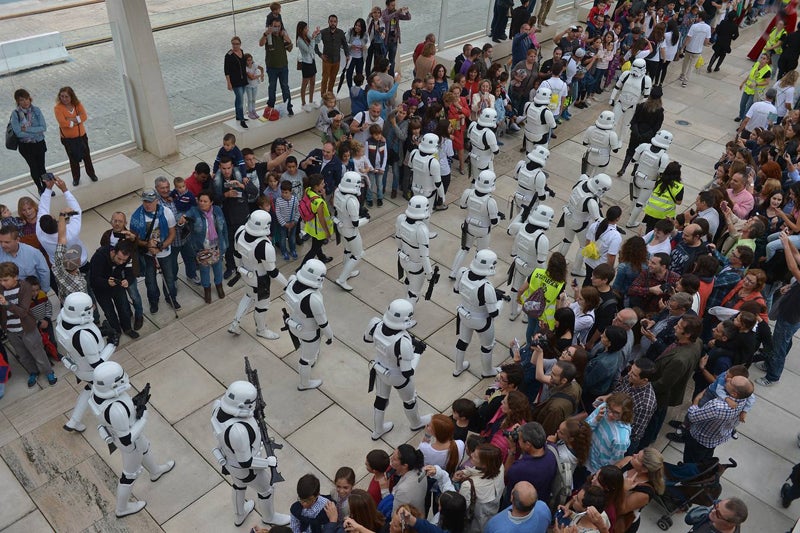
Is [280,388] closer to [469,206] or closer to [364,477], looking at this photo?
[364,477]

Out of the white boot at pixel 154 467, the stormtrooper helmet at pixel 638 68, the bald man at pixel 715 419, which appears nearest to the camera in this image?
the bald man at pixel 715 419

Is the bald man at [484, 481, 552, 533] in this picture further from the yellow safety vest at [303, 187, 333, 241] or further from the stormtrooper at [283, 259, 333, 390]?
the yellow safety vest at [303, 187, 333, 241]

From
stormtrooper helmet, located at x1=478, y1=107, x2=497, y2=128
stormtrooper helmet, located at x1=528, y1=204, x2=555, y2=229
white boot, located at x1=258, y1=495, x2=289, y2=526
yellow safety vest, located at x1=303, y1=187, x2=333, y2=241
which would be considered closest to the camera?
white boot, located at x1=258, y1=495, x2=289, y2=526

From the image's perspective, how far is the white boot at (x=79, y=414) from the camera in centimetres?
722

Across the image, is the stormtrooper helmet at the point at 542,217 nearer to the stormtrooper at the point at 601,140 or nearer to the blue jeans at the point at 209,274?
the stormtrooper at the point at 601,140

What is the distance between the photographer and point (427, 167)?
31.7 ft

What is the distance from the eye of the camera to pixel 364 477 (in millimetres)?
6984

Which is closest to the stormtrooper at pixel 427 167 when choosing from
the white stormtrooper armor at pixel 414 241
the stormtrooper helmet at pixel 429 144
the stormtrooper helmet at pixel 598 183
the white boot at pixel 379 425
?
the stormtrooper helmet at pixel 429 144

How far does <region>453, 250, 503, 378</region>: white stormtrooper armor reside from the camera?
7219mm

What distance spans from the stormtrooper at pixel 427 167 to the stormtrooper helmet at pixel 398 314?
3.42 meters

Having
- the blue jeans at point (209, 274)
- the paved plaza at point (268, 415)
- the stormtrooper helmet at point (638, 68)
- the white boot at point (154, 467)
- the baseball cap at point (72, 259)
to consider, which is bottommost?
the paved plaza at point (268, 415)

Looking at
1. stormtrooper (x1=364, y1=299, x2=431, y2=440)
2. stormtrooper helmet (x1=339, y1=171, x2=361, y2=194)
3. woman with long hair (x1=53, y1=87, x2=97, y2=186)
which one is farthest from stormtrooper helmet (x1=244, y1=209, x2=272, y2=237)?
woman with long hair (x1=53, y1=87, x2=97, y2=186)

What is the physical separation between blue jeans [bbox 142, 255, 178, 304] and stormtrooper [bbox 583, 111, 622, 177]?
22.2ft

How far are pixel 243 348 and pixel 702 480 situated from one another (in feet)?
18.0
